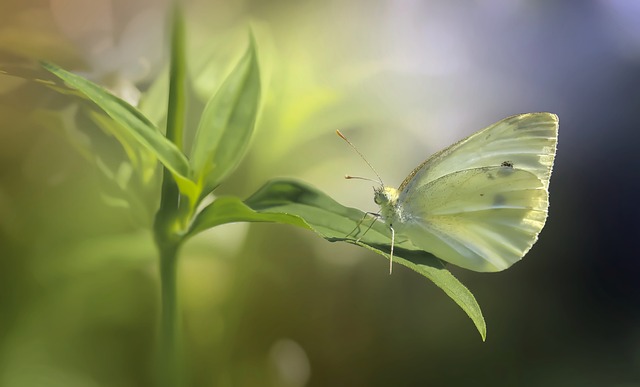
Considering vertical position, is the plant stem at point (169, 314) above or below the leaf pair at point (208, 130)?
below

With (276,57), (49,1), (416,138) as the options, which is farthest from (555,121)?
(49,1)

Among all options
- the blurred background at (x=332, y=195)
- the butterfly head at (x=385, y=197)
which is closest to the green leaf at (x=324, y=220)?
the butterfly head at (x=385, y=197)

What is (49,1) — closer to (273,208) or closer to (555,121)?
(273,208)

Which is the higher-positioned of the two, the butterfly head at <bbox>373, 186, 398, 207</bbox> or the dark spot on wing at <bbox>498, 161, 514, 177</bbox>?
the dark spot on wing at <bbox>498, 161, 514, 177</bbox>

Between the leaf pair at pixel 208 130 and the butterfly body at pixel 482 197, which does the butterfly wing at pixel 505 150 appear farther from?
the leaf pair at pixel 208 130

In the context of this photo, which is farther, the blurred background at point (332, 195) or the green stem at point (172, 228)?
the blurred background at point (332, 195)

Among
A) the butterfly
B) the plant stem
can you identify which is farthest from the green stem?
the butterfly

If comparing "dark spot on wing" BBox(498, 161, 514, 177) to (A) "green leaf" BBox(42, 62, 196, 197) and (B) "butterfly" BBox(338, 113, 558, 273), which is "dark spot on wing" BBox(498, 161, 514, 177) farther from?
(A) "green leaf" BBox(42, 62, 196, 197)

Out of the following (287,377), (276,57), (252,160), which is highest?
(276,57)

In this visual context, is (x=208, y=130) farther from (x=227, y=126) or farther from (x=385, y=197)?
(x=385, y=197)
